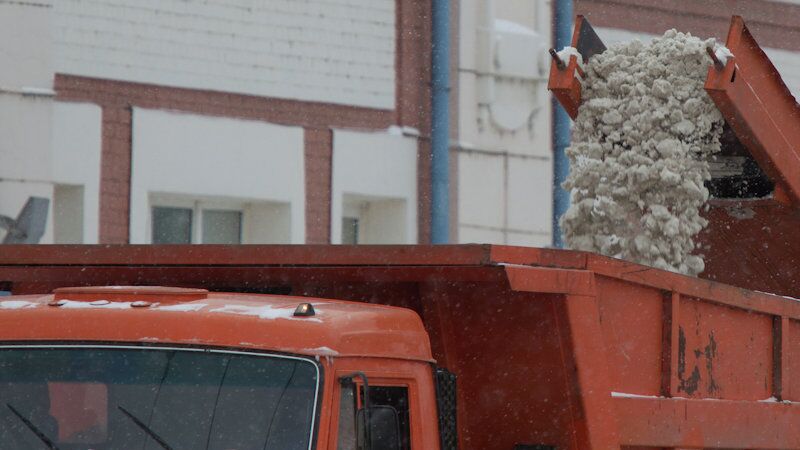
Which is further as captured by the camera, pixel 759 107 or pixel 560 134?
pixel 560 134

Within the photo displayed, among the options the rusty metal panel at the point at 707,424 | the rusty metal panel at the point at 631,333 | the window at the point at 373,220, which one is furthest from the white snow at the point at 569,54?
the window at the point at 373,220

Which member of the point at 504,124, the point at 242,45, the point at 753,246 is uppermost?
the point at 242,45

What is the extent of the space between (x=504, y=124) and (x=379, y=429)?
38.6 ft

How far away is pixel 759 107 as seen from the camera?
8.79m

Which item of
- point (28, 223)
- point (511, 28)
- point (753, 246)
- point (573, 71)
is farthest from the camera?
point (511, 28)

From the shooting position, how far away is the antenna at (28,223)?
13.2 m

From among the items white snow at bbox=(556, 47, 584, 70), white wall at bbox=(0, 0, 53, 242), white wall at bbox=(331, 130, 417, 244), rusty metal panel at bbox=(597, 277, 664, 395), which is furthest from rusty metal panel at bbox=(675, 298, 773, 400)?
white wall at bbox=(331, 130, 417, 244)

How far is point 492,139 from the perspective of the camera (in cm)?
1673

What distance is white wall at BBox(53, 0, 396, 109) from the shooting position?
14.1 m

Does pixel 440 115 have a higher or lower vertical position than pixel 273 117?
higher

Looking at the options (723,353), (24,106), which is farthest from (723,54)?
(24,106)

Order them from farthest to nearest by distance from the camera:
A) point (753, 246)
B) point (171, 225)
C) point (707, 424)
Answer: point (171, 225), point (753, 246), point (707, 424)

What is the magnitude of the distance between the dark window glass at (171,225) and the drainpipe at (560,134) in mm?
3988

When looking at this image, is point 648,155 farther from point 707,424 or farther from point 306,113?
point 306,113
